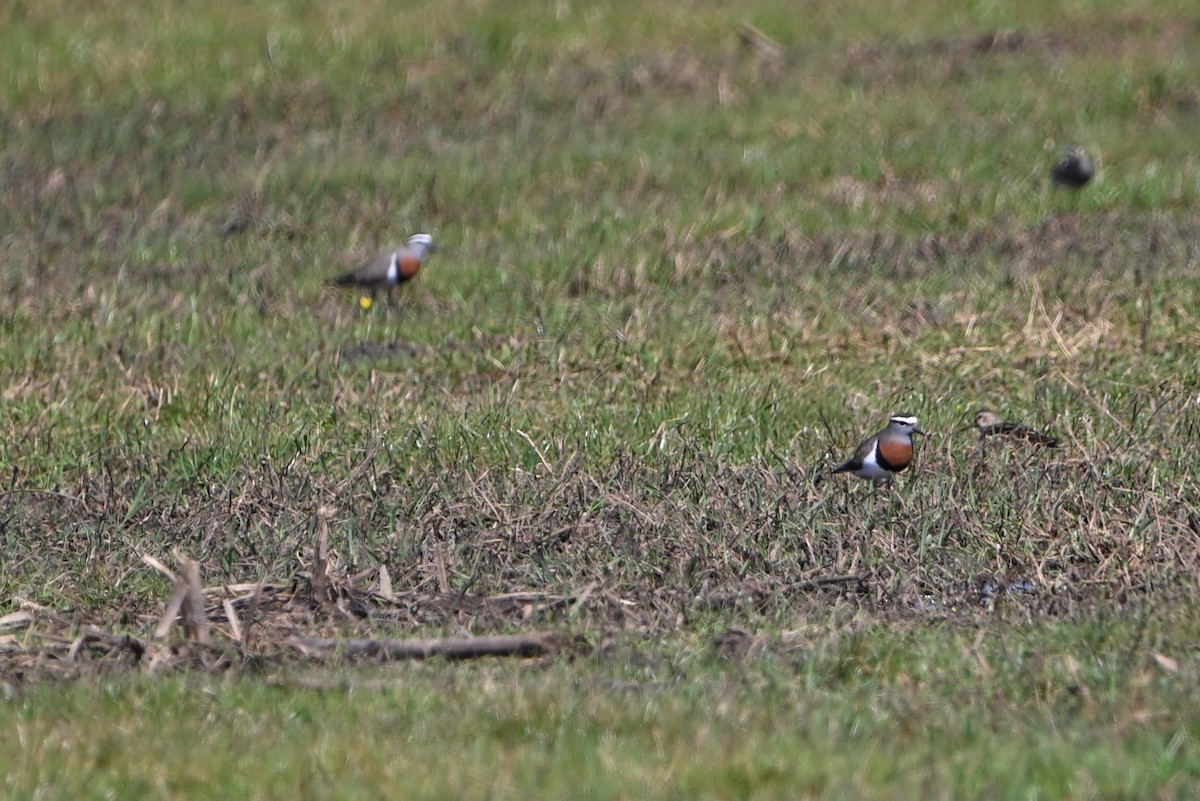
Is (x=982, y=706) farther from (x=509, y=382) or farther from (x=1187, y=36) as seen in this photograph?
(x=1187, y=36)

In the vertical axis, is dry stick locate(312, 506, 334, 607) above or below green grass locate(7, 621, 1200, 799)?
below

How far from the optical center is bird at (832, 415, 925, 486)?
24.7ft

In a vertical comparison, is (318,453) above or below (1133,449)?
below

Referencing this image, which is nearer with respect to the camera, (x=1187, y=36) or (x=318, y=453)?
(x=318, y=453)

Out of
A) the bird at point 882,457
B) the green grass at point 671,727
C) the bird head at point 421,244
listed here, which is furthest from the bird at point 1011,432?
the bird head at point 421,244

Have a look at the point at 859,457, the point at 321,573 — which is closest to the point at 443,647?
the point at 321,573

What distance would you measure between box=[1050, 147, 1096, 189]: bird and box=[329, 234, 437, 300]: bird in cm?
436

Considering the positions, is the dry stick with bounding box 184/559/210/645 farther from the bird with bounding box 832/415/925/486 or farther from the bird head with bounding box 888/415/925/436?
the bird head with bounding box 888/415/925/436

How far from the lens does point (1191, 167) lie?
13.0 metres

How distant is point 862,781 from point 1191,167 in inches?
367

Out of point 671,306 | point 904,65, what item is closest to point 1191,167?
point 904,65

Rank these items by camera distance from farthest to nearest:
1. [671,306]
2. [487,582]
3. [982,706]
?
[671,306] < [487,582] < [982,706]

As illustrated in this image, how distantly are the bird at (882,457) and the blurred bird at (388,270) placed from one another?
160 inches

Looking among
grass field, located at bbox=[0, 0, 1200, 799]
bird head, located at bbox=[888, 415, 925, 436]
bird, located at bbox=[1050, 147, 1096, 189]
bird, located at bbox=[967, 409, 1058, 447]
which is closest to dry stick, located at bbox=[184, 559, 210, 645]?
grass field, located at bbox=[0, 0, 1200, 799]
